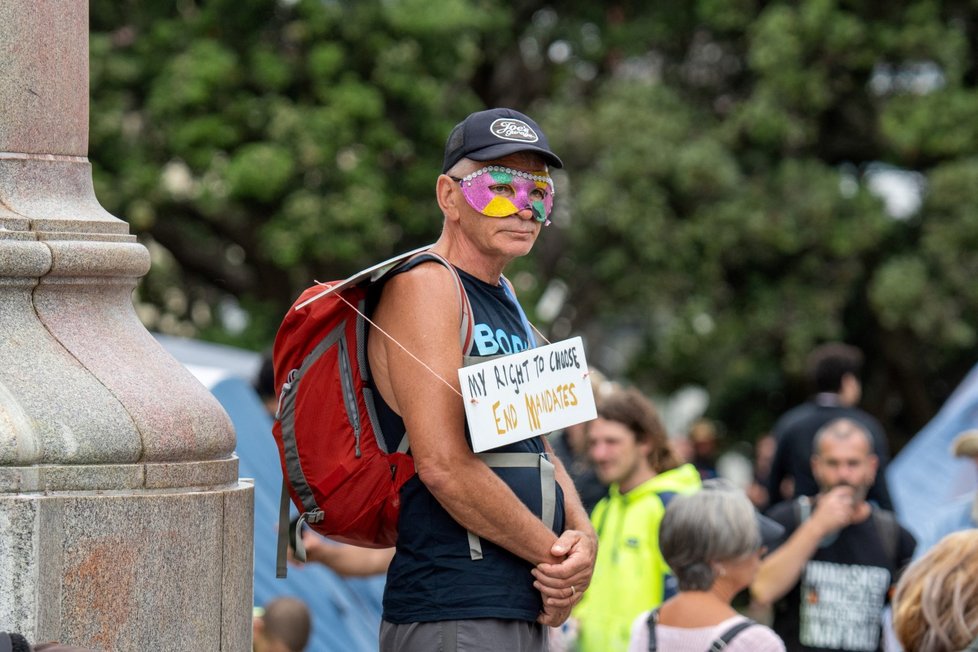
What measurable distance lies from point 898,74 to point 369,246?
19.7 feet

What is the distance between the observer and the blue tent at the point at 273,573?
26.2ft

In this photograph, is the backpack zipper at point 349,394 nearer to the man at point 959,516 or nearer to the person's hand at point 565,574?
the person's hand at point 565,574

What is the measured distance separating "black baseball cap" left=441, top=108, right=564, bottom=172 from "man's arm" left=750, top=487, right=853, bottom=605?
110 inches

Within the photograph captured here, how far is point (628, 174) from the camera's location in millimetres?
16531

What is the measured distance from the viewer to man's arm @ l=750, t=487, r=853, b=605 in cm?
609

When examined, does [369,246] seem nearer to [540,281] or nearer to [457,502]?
[540,281]

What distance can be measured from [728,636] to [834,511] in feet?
6.35

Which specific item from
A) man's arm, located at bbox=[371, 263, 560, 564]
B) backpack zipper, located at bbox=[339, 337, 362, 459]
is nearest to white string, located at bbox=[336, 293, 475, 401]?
man's arm, located at bbox=[371, 263, 560, 564]

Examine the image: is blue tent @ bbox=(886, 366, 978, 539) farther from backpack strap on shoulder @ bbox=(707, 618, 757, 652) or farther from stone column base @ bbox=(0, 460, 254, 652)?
stone column base @ bbox=(0, 460, 254, 652)

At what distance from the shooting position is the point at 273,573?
308 inches

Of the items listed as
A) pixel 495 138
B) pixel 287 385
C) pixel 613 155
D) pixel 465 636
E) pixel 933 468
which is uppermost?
pixel 613 155

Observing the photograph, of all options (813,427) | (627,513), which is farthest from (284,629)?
(813,427)

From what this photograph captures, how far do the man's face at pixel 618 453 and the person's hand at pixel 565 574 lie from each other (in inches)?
88.0

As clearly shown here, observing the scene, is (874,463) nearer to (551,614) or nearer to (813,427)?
(813,427)
